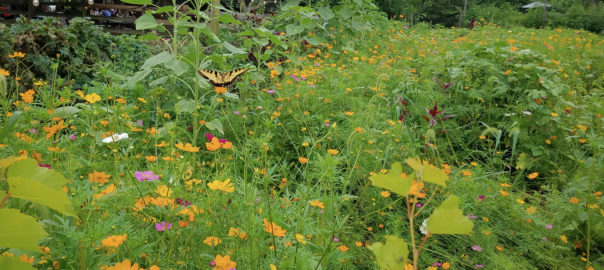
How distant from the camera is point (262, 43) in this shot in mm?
3133

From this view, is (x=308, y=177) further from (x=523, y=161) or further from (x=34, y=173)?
(x=523, y=161)

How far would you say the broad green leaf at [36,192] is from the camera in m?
0.43

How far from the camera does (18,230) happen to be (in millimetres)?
436

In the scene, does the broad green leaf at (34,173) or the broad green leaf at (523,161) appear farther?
the broad green leaf at (523,161)

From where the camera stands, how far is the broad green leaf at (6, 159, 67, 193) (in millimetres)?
453

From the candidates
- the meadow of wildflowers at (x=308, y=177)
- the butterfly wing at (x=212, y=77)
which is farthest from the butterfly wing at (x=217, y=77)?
the meadow of wildflowers at (x=308, y=177)

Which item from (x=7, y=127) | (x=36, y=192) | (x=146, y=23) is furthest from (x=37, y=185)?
(x=146, y=23)

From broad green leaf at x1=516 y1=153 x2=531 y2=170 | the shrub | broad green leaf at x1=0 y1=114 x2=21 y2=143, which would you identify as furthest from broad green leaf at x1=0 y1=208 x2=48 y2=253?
the shrub

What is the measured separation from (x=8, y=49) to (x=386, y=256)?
11.4ft

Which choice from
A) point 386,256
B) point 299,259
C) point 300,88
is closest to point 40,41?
point 300,88

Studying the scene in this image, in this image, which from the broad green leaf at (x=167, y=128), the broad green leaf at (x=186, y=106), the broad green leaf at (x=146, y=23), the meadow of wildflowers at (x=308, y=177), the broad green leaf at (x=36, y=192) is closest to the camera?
the broad green leaf at (x=36, y=192)

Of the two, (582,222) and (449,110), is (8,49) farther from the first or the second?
(582,222)

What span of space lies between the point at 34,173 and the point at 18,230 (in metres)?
0.07

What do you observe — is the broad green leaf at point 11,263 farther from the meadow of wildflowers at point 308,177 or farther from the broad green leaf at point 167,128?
the broad green leaf at point 167,128
